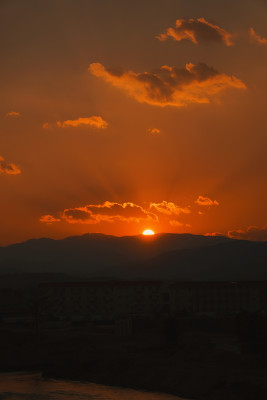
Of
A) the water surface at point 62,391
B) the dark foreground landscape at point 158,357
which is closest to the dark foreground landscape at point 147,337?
the dark foreground landscape at point 158,357

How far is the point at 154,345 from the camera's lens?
79.8 meters

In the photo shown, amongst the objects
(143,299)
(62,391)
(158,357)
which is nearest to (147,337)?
(158,357)

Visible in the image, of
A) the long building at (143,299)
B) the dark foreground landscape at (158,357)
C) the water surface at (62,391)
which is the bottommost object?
the water surface at (62,391)

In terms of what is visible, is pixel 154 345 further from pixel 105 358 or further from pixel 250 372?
pixel 250 372

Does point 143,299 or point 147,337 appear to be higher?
point 143,299

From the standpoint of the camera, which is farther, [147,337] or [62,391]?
[147,337]

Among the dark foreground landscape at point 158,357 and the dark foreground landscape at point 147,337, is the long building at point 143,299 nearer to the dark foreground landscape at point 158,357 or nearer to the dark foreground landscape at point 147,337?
the dark foreground landscape at point 147,337

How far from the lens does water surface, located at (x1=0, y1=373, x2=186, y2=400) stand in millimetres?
56656

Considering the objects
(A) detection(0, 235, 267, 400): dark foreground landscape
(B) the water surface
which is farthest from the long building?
(B) the water surface

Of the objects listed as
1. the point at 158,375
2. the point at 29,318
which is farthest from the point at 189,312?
the point at 158,375

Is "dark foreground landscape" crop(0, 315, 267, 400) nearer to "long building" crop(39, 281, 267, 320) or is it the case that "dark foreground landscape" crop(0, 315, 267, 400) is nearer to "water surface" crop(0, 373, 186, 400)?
"water surface" crop(0, 373, 186, 400)

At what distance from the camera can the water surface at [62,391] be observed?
56656 millimetres

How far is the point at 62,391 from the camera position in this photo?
59.8m

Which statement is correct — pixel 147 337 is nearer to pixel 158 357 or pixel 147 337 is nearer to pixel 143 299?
pixel 158 357
